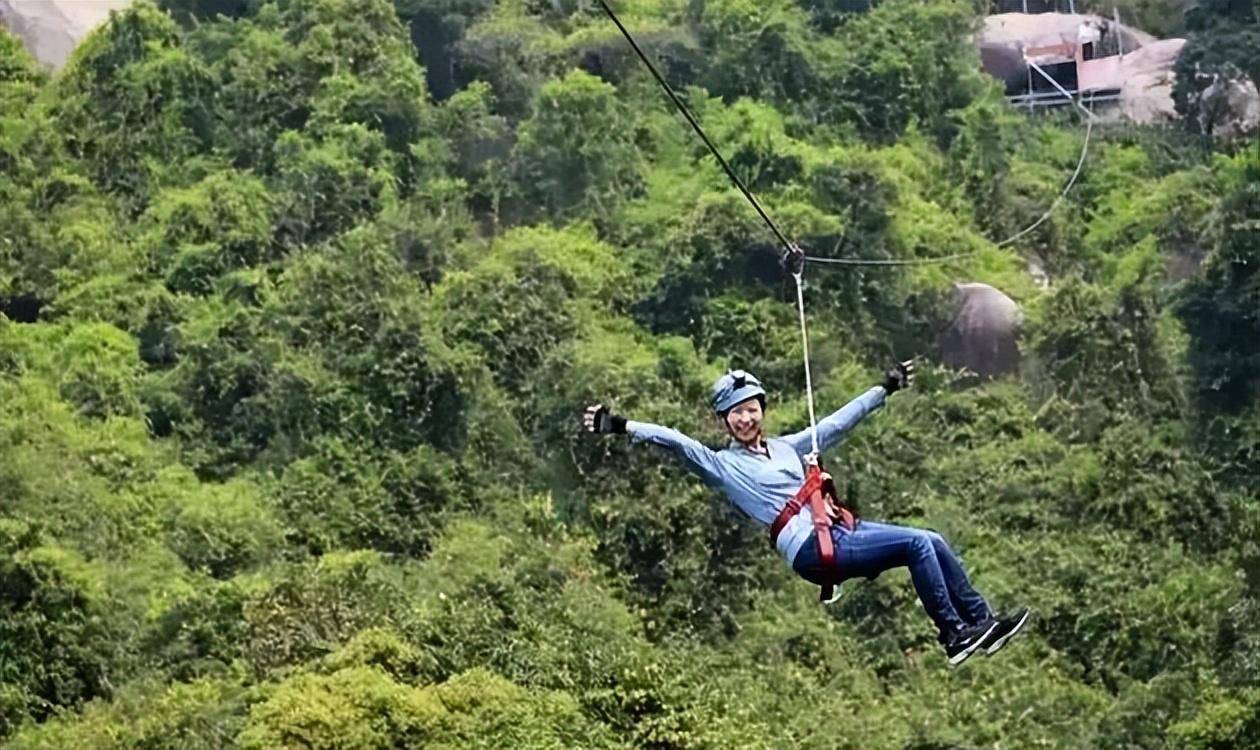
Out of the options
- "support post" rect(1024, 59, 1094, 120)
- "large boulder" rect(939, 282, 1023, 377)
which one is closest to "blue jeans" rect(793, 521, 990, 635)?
"large boulder" rect(939, 282, 1023, 377)

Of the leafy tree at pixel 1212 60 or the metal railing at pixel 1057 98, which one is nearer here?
the leafy tree at pixel 1212 60

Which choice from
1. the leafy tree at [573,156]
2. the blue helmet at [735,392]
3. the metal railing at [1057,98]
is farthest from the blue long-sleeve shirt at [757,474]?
the metal railing at [1057,98]

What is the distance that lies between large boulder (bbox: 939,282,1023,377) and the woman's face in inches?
517

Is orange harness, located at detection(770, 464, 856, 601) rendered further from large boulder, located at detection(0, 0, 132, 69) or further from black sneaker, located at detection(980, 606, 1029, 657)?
large boulder, located at detection(0, 0, 132, 69)

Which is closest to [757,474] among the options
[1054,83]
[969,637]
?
[969,637]

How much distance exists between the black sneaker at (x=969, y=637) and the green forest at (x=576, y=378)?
21.6ft

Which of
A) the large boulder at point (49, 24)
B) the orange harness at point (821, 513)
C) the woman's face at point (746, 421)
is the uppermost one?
the woman's face at point (746, 421)

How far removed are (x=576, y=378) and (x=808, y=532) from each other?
37.6 ft

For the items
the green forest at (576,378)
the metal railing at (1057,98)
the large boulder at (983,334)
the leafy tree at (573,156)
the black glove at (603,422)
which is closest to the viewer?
the black glove at (603,422)

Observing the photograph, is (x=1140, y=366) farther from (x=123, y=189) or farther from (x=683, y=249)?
(x=123, y=189)

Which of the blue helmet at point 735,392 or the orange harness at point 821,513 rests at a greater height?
the blue helmet at point 735,392

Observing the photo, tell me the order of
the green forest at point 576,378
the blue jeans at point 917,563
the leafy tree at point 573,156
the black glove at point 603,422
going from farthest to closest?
the leafy tree at point 573,156 < the green forest at point 576,378 < the blue jeans at point 917,563 < the black glove at point 603,422

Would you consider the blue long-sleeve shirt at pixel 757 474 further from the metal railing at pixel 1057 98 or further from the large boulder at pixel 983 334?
the metal railing at pixel 1057 98

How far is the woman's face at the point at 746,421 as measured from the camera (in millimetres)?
4938
